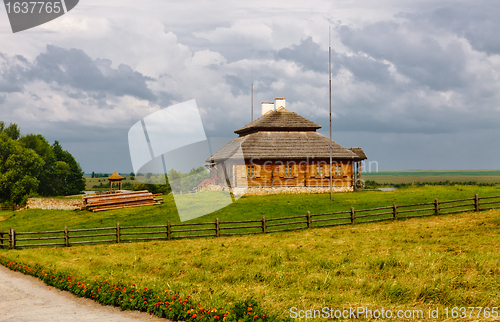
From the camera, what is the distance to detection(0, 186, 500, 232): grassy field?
26.3 metres

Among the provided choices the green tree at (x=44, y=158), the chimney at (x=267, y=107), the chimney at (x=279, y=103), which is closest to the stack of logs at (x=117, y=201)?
the chimney at (x=267, y=107)

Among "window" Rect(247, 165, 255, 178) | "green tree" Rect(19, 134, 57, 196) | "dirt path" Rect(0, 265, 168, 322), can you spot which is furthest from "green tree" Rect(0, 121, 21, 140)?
"dirt path" Rect(0, 265, 168, 322)

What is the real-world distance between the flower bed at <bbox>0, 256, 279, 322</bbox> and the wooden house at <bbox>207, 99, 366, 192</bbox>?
82.8 feet

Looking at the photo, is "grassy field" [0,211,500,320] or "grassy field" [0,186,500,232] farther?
"grassy field" [0,186,500,232]

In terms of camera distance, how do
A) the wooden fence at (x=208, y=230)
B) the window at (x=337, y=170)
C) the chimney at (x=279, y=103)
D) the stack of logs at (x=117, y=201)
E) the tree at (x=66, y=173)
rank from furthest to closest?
the tree at (x=66, y=173)
the chimney at (x=279, y=103)
the window at (x=337, y=170)
the stack of logs at (x=117, y=201)
the wooden fence at (x=208, y=230)

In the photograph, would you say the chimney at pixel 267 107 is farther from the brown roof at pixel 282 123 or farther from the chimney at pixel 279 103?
the brown roof at pixel 282 123

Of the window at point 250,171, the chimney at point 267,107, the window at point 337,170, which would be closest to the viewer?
the window at point 250,171

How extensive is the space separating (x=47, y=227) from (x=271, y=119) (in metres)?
25.2

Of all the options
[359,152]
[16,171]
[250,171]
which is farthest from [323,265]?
[16,171]

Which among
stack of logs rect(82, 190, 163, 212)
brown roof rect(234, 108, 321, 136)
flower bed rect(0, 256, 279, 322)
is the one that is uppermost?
brown roof rect(234, 108, 321, 136)

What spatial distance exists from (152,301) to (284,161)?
28998 millimetres

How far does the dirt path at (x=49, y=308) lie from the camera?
9891mm

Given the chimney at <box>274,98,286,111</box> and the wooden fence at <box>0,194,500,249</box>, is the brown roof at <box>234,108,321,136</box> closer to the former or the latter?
the chimney at <box>274,98,286,111</box>

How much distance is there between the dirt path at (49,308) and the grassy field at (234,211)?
41.5ft
